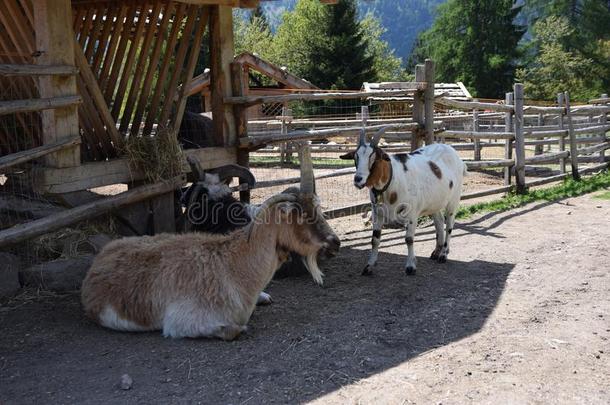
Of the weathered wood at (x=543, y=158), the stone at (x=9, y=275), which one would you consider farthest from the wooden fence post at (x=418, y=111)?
the stone at (x=9, y=275)

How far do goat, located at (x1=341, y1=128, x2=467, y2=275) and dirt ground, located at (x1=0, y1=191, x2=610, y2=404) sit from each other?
48 centimetres

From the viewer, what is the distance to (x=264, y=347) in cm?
453

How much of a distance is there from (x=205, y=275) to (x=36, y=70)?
2.32 m

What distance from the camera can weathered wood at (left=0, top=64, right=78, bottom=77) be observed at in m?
5.03

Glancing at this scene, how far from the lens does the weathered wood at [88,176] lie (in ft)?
18.5

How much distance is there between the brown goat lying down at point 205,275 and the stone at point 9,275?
1.07 m

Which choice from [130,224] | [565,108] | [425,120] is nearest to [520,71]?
[565,108]

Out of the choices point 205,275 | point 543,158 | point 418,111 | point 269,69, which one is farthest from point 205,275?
point 269,69

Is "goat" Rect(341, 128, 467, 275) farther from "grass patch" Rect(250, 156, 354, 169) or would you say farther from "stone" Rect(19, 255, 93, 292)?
"grass patch" Rect(250, 156, 354, 169)

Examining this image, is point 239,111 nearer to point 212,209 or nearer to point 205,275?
point 212,209

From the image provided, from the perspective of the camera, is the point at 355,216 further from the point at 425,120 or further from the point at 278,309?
the point at 278,309

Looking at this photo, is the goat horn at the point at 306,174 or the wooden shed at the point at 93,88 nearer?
the goat horn at the point at 306,174

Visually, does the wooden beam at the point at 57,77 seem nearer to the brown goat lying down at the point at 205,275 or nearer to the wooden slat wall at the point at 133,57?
the wooden slat wall at the point at 133,57

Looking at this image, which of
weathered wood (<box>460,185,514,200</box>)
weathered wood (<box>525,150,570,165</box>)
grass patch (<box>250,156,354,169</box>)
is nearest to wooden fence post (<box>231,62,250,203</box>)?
weathered wood (<box>460,185,514,200</box>)
